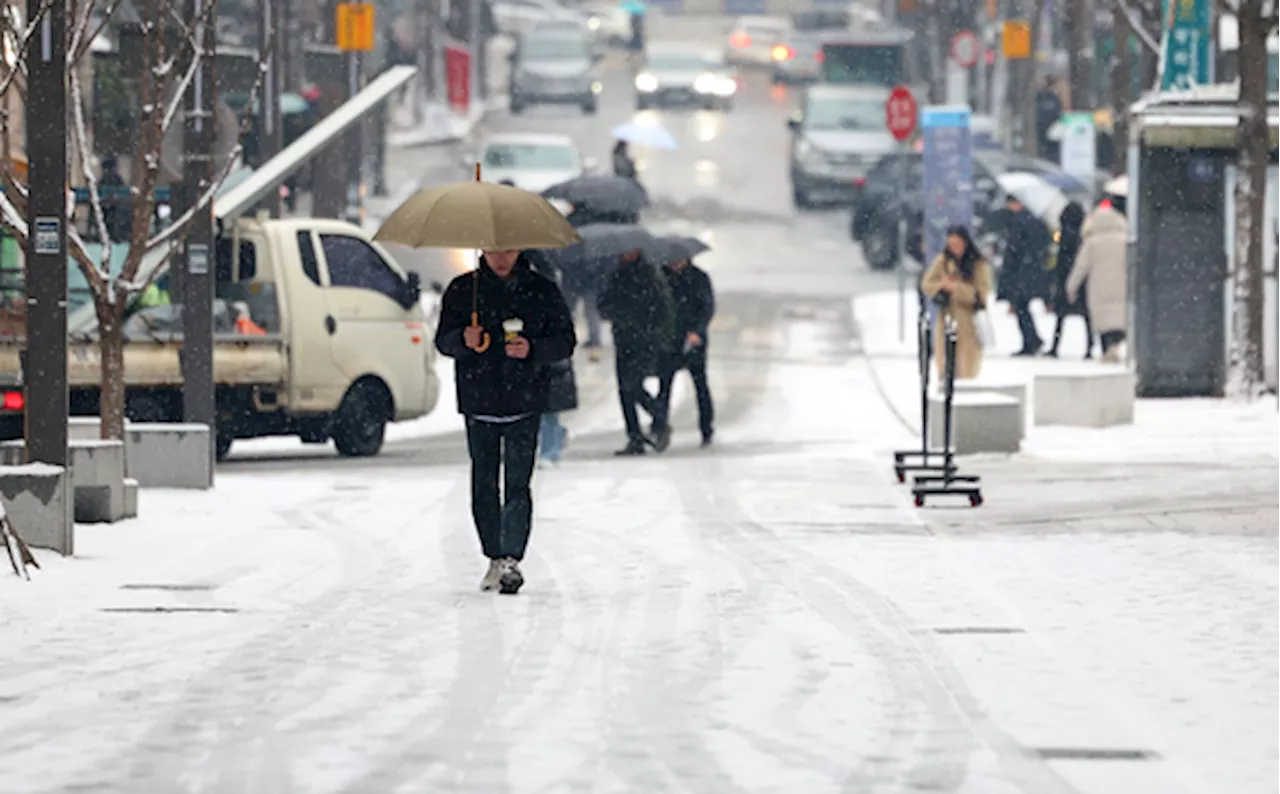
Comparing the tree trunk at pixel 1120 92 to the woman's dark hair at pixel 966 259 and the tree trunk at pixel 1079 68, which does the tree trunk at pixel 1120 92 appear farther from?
the woman's dark hair at pixel 966 259

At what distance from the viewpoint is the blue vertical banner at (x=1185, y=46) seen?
2700 cm

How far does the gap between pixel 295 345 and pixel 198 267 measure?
260 centimetres

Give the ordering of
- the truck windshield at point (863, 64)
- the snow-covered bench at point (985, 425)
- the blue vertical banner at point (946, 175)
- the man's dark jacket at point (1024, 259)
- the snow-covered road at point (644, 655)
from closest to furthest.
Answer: the snow-covered road at point (644, 655)
the snow-covered bench at point (985, 425)
the man's dark jacket at point (1024, 259)
the blue vertical banner at point (946, 175)
the truck windshield at point (863, 64)

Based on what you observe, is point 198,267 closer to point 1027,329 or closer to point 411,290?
point 411,290

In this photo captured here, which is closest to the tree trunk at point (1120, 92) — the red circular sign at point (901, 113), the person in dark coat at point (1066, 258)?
the red circular sign at point (901, 113)

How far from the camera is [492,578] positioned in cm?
1270

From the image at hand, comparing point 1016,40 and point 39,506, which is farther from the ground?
point 1016,40

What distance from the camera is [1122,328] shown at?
95.3 ft

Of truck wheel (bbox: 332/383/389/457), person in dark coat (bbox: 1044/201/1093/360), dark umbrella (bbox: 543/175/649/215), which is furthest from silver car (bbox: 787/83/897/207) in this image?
truck wheel (bbox: 332/383/389/457)

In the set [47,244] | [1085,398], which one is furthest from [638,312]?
[47,244]

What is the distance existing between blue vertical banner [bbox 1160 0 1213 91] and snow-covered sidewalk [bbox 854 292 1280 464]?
3.06 meters

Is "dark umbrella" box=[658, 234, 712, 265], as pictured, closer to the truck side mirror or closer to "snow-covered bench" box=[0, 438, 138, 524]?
the truck side mirror

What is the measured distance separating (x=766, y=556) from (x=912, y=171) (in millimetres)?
32029

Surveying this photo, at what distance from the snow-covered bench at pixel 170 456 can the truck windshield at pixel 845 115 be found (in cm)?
3399
